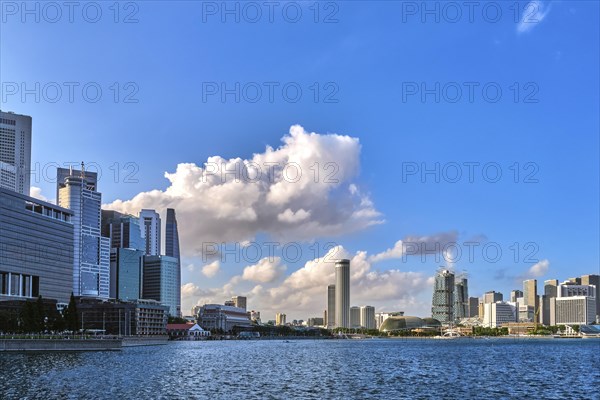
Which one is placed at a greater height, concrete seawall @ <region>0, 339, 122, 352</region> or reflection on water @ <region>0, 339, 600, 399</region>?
reflection on water @ <region>0, 339, 600, 399</region>

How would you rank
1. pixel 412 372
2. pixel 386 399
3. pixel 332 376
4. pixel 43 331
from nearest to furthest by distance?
pixel 386 399, pixel 332 376, pixel 412 372, pixel 43 331

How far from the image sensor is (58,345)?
516 feet

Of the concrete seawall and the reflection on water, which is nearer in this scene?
the reflection on water

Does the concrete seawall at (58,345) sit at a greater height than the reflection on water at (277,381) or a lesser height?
lesser

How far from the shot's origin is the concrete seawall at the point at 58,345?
143750 mm

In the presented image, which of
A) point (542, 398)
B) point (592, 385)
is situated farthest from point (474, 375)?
point (542, 398)

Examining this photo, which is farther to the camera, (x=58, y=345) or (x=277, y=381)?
(x=58, y=345)

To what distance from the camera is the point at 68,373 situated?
93.9 m

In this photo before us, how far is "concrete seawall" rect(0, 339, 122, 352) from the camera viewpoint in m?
144

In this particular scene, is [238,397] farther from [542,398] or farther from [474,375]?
[474,375]

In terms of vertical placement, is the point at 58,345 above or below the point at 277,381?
below

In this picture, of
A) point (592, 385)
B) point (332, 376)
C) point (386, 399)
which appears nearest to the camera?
point (386, 399)

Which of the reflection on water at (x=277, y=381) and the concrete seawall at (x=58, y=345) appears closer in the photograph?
the reflection on water at (x=277, y=381)

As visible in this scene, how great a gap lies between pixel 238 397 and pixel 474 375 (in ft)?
153
